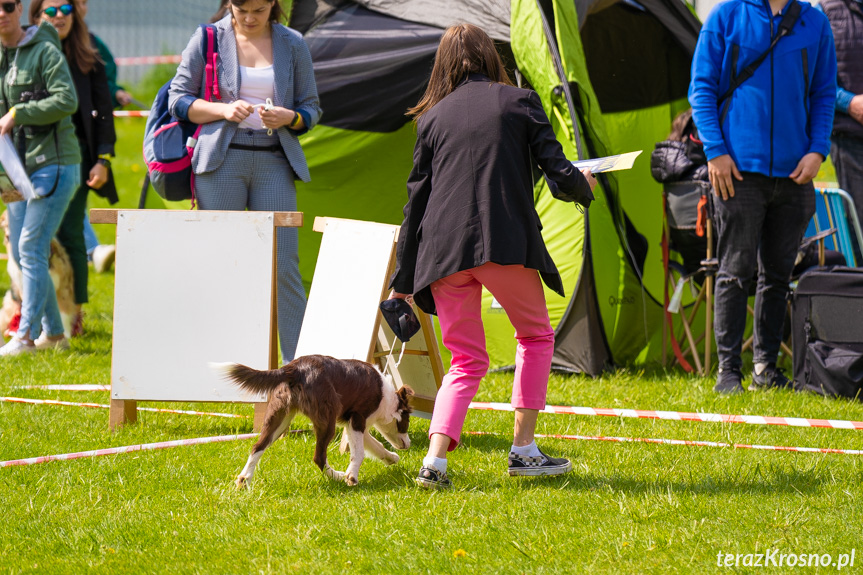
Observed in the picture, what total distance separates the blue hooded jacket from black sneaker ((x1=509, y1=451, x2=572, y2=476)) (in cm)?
214

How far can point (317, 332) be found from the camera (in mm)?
4477

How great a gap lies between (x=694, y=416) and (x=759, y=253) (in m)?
1.14

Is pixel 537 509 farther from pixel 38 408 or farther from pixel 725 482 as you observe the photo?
pixel 38 408

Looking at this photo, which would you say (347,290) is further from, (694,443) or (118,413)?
(694,443)

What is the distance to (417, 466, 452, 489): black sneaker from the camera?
143 inches

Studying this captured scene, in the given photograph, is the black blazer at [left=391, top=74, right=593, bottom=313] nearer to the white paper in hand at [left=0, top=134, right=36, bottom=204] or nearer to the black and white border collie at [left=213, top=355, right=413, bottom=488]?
the black and white border collie at [left=213, top=355, right=413, bottom=488]

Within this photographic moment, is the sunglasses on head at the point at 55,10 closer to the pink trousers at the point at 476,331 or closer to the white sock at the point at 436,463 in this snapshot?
the pink trousers at the point at 476,331

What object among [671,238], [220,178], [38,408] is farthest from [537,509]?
[671,238]

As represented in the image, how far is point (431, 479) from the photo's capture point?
11.9 feet

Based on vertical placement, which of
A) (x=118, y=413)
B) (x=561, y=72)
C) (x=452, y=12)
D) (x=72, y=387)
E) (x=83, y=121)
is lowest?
(x=72, y=387)

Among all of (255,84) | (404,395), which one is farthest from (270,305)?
(255,84)

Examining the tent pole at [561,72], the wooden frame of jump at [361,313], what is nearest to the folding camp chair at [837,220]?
the tent pole at [561,72]

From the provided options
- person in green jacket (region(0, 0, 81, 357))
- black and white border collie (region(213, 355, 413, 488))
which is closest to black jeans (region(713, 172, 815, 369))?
black and white border collie (region(213, 355, 413, 488))

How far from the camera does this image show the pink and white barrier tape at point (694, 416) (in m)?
4.74
